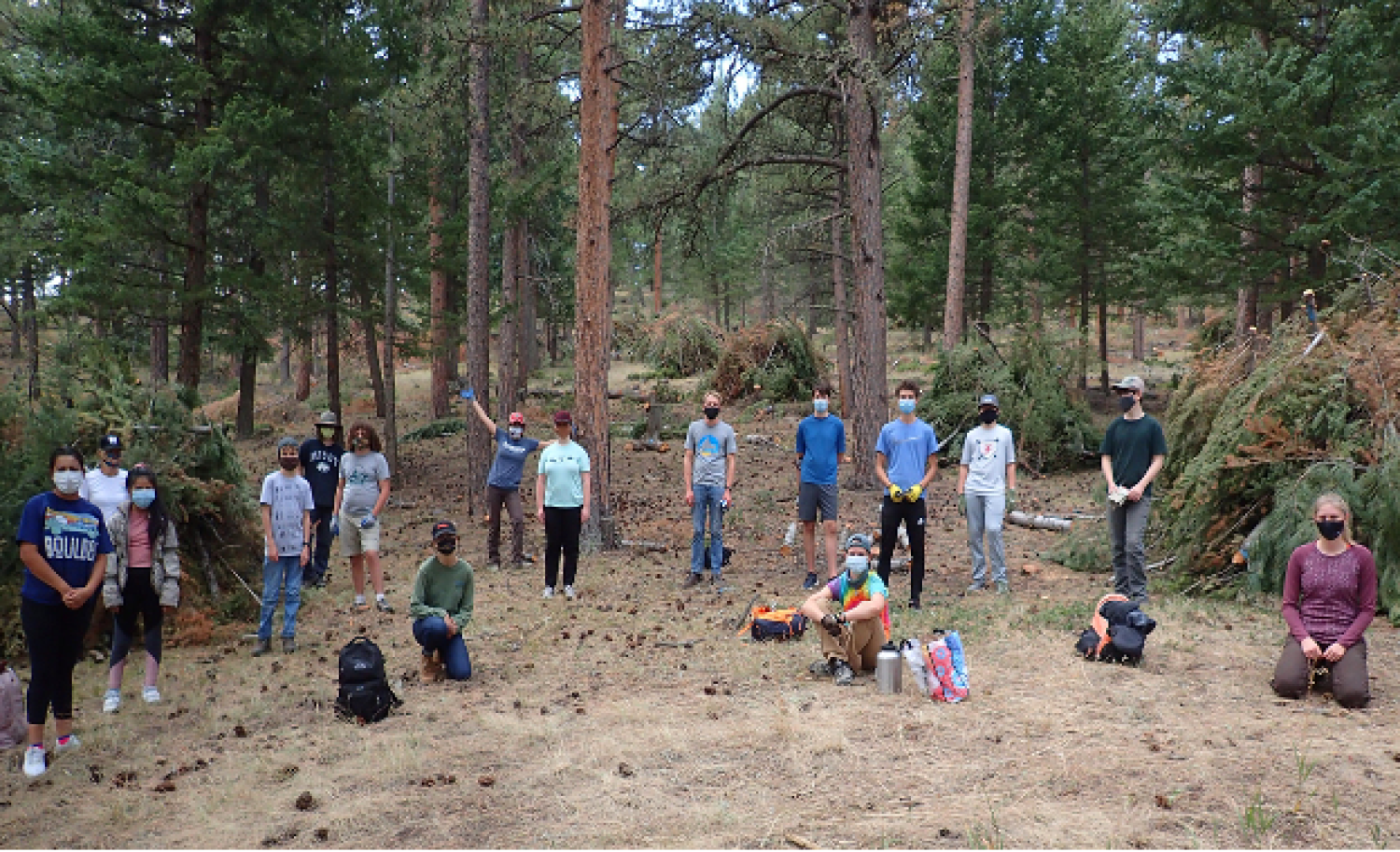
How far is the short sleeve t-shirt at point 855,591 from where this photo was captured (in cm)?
655

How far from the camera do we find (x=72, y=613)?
589 cm

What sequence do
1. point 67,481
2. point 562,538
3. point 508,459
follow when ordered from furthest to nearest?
point 508,459
point 562,538
point 67,481

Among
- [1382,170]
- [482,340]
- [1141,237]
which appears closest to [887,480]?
[482,340]

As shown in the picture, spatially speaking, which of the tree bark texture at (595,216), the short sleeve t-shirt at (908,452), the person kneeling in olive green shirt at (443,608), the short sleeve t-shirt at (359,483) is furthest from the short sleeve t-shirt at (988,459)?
the short sleeve t-shirt at (359,483)

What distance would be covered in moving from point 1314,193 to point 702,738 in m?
14.2

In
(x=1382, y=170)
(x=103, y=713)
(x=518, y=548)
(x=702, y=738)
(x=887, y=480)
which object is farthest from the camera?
(x=1382, y=170)

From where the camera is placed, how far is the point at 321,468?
10055mm

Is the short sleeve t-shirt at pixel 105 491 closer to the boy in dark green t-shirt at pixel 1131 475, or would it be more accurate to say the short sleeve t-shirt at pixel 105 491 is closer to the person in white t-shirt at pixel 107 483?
the person in white t-shirt at pixel 107 483

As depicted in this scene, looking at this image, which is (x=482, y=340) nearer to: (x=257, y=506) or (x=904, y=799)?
(x=257, y=506)

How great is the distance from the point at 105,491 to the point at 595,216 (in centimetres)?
627

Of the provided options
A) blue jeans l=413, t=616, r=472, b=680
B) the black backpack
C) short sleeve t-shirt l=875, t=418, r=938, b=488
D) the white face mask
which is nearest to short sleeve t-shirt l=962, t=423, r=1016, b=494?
short sleeve t-shirt l=875, t=418, r=938, b=488

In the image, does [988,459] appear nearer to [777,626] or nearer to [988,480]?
[988,480]

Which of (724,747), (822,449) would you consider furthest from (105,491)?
(822,449)

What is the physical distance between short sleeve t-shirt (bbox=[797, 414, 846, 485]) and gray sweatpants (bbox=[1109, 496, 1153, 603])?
2599 millimetres
